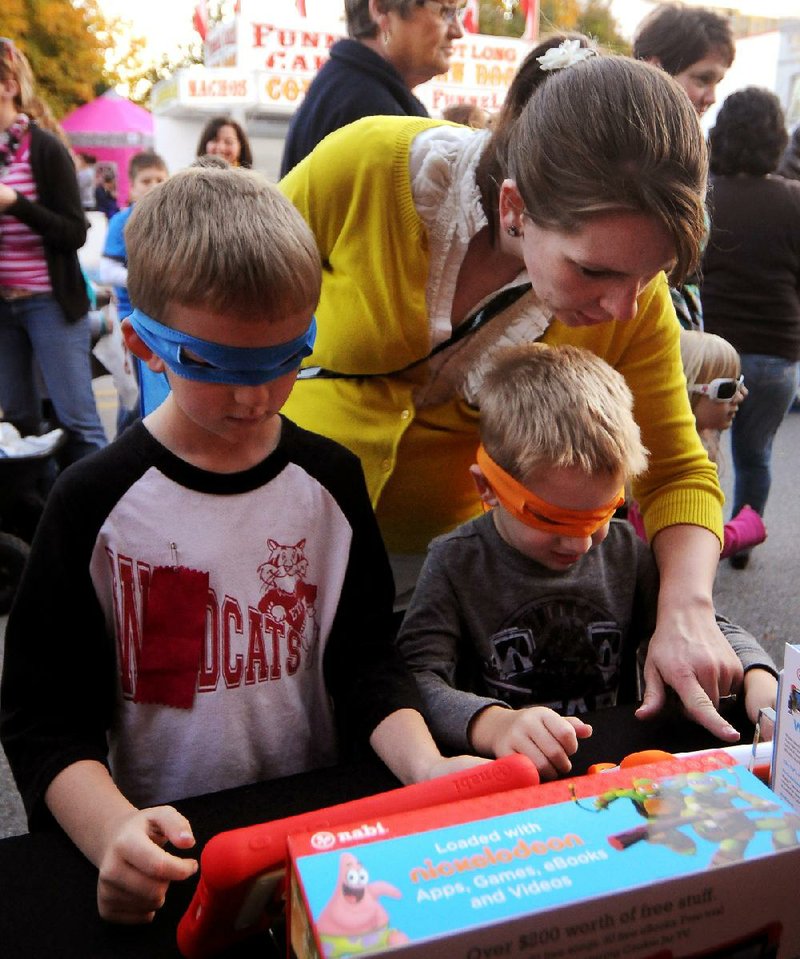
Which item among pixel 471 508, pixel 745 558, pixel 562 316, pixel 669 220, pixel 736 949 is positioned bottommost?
pixel 745 558

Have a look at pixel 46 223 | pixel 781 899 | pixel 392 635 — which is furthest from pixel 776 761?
pixel 46 223

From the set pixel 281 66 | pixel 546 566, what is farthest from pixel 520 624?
pixel 281 66

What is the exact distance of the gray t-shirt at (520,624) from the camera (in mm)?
1227

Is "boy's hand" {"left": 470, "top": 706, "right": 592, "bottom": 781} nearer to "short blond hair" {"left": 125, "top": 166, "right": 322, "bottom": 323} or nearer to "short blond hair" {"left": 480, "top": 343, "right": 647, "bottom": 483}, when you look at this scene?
"short blond hair" {"left": 480, "top": 343, "right": 647, "bottom": 483}

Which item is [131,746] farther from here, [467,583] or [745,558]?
[745,558]

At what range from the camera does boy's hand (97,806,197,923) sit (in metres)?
0.69

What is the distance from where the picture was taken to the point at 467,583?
126 cm

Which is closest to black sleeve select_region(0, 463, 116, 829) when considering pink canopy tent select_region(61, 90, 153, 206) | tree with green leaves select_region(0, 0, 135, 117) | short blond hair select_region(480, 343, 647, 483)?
short blond hair select_region(480, 343, 647, 483)

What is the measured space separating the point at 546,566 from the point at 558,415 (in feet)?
0.74

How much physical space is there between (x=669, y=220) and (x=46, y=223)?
266cm

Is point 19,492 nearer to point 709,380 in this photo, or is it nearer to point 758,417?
point 709,380

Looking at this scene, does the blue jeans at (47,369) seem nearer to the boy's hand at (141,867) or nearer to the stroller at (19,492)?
the stroller at (19,492)

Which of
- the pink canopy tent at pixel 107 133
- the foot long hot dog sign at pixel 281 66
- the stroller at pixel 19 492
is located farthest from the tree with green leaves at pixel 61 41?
the stroller at pixel 19 492

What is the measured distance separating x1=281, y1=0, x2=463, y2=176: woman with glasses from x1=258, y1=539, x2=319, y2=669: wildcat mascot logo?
1.47 metres
